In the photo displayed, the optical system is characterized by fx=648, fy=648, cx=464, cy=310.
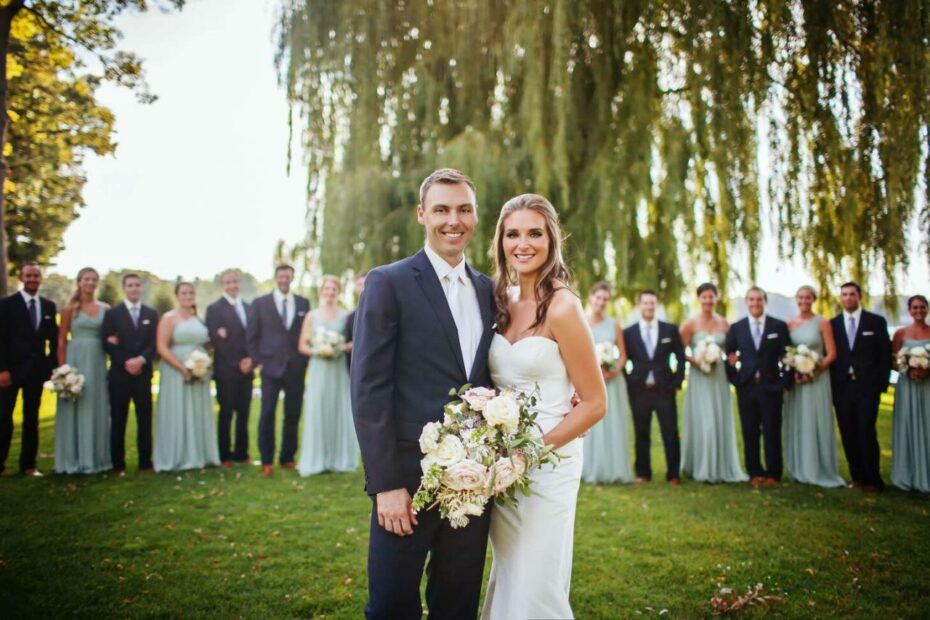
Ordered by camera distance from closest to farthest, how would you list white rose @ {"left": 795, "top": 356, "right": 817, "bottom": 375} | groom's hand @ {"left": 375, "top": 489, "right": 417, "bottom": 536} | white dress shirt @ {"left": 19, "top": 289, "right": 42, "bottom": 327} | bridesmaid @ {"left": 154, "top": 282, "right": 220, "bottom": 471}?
groom's hand @ {"left": 375, "top": 489, "right": 417, "bottom": 536}
white rose @ {"left": 795, "top": 356, "right": 817, "bottom": 375}
white dress shirt @ {"left": 19, "top": 289, "right": 42, "bottom": 327}
bridesmaid @ {"left": 154, "top": 282, "right": 220, "bottom": 471}

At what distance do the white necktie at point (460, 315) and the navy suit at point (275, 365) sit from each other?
226 inches

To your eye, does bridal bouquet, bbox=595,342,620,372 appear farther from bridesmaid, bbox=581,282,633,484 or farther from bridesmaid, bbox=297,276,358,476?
bridesmaid, bbox=297,276,358,476

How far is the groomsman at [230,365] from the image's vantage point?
820cm

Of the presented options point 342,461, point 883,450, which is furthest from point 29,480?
point 883,450

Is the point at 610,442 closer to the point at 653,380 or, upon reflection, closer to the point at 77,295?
the point at 653,380

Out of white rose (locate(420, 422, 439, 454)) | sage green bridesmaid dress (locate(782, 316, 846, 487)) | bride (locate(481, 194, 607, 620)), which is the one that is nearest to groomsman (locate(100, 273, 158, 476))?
bride (locate(481, 194, 607, 620))

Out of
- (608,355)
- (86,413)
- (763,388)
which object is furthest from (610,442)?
(86,413)

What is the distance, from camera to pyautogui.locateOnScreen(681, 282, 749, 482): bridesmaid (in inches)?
297

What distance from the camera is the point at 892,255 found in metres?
7.61

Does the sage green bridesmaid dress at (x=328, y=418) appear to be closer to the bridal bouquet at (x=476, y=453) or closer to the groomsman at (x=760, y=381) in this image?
the groomsman at (x=760, y=381)

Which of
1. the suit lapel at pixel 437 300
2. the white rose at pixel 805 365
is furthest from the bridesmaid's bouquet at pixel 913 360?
the suit lapel at pixel 437 300

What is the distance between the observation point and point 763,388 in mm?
Result: 7316

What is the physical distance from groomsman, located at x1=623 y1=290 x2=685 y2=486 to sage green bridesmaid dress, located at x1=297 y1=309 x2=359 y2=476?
3.42 m

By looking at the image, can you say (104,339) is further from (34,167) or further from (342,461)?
(34,167)
